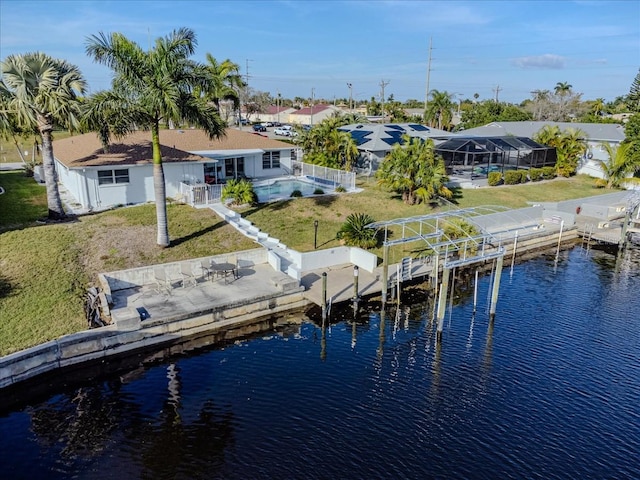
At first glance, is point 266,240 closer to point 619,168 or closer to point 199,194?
point 199,194

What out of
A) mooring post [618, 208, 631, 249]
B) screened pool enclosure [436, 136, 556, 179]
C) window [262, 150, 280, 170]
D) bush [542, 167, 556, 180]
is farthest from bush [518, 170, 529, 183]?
window [262, 150, 280, 170]

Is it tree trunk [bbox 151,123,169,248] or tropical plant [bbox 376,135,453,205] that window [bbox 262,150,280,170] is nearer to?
tropical plant [bbox 376,135,453,205]

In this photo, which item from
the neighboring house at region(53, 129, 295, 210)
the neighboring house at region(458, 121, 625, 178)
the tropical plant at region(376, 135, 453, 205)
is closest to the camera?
the neighboring house at region(53, 129, 295, 210)

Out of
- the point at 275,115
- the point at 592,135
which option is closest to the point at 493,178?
the point at 592,135

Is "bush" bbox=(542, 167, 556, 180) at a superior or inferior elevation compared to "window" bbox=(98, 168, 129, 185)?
inferior

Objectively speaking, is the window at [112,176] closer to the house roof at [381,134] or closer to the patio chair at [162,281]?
the patio chair at [162,281]

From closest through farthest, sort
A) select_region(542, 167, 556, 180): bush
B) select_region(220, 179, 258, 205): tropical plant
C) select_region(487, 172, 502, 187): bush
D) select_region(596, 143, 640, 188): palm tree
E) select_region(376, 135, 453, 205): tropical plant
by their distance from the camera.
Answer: select_region(220, 179, 258, 205): tropical plant < select_region(376, 135, 453, 205): tropical plant < select_region(487, 172, 502, 187): bush < select_region(596, 143, 640, 188): palm tree < select_region(542, 167, 556, 180): bush

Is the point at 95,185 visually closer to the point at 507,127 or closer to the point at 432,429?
the point at 432,429
